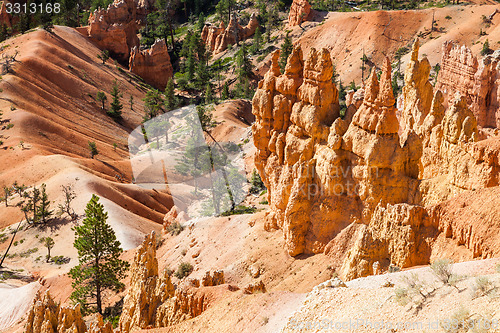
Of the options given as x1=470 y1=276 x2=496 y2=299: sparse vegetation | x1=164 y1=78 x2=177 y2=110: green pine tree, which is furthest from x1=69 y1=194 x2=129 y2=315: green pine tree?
x1=164 y1=78 x2=177 y2=110: green pine tree

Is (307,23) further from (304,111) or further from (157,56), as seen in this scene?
(304,111)

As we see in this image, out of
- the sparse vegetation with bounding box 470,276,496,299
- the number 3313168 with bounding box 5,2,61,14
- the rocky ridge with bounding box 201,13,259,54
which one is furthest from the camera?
the rocky ridge with bounding box 201,13,259,54

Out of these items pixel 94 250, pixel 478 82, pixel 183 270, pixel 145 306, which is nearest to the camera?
pixel 145 306

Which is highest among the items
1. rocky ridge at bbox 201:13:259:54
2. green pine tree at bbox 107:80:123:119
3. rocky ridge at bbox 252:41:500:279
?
rocky ridge at bbox 201:13:259:54

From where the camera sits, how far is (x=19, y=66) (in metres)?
76.6

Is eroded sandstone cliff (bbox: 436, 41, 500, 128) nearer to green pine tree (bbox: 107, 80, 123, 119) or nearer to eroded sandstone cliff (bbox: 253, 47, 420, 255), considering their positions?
eroded sandstone cliff (bbox: 253, 47, 420, 255)

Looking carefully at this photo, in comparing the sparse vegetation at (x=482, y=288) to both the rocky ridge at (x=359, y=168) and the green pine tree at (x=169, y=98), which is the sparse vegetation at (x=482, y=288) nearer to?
the rocky ridge at (x=359, y=168)

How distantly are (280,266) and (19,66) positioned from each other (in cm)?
6288

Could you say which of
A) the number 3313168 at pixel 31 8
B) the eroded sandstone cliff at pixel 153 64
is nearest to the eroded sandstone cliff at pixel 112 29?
the eroded sandstone cliff at pixel 153 64

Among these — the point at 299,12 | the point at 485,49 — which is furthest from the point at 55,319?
the point at 299,12

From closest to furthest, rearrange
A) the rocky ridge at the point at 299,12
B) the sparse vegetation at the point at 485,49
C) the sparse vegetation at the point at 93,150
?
the sparse vegetation at the point at 93,150 < the sparse vegetation at the point at 485,49 < the rocky ridge at the point at 299,12

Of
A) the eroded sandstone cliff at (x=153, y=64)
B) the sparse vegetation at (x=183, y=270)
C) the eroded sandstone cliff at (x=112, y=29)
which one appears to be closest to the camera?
the sparse vegetation at (x=183, y=270)

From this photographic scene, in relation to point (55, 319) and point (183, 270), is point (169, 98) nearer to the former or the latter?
point (183, 270)

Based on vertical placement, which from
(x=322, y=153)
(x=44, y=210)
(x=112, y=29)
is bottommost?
(x=44, y=210)
